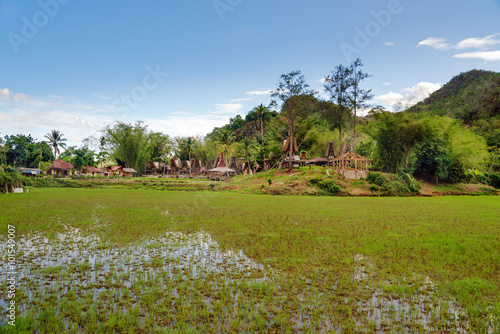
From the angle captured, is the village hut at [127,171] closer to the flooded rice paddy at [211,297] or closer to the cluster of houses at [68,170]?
the cluster of houses at [68,170]

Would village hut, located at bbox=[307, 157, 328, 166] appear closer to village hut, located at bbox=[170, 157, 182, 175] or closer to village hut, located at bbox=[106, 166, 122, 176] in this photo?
village hut, located at bbox=[170, 157, 182, 175]

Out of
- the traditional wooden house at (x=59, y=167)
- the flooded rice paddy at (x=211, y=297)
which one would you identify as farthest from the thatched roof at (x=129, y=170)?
the flooded rice paddy at (x=211, y=297)

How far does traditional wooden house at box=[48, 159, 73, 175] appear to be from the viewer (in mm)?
55378

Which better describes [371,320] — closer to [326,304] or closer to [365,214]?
[326,304]

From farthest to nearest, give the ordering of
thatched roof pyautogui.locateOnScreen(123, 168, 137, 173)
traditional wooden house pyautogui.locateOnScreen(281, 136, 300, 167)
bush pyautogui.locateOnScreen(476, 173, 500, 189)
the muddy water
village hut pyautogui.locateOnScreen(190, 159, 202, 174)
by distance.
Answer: village hut pyautogui.locateOnScreen(190, 159, 202, 174), thatched roof pyautogui.locateOnScreen(123, 168, 137, 173), traditional wooden house pyautogui.locateOnScreen(281, 136, 300, 167), bush pyautogui.locateOnScreen(476, 173, 500, 189), the muddy water

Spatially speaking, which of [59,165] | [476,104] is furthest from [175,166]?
[476,104]

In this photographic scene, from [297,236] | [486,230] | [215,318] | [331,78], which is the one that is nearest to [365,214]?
[486,230]

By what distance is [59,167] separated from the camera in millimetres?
55344

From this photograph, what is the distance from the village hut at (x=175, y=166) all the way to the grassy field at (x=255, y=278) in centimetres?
5092

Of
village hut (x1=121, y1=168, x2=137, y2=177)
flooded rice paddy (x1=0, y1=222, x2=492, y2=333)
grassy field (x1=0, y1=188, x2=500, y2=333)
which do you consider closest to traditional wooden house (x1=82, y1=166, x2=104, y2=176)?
village hut (x1=121, y1=168, x2=137, y2=177)

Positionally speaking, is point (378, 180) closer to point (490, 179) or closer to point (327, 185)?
point (327, 185)

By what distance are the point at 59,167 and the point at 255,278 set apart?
201ft

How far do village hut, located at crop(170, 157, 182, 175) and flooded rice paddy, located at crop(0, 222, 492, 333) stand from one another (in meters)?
55.4

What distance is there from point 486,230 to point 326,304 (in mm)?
9491
